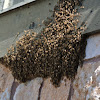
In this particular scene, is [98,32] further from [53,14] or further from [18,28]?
[18,28]

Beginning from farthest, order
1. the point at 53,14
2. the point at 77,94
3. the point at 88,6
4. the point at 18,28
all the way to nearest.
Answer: the point at 18,28 < the point at 53,14 < the point at 88,6 < the point at 77,94

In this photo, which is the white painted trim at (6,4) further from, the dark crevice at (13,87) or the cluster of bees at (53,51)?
the dark crevice at (13,87)

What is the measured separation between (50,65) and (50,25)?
373 mm

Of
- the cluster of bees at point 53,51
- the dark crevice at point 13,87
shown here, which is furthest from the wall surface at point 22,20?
the dark crevice at point 13,87

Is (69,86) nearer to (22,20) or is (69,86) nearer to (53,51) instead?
(53,51)

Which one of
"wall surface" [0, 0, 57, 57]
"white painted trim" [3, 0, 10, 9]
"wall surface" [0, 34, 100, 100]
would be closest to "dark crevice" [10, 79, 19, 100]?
"wall surface" [0, 34, 100, 100]

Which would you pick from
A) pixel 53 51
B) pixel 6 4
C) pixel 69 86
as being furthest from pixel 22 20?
pixel 69 86

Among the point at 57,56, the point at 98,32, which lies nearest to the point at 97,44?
the point at 98,32

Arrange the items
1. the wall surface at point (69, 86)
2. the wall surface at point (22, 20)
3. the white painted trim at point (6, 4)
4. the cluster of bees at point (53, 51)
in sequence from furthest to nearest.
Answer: the white painted trim at point (6, 4)
the wall surface at point (22, 20)
the cluster of bees at point (53, 51)
the wall surface at point (69, 86)

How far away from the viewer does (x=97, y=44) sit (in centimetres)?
191

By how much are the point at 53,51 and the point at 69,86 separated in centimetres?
30

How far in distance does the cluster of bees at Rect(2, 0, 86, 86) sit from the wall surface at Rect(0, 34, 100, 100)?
5 cm

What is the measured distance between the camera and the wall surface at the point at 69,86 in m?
1.79

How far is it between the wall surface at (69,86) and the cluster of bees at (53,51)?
5 cm
